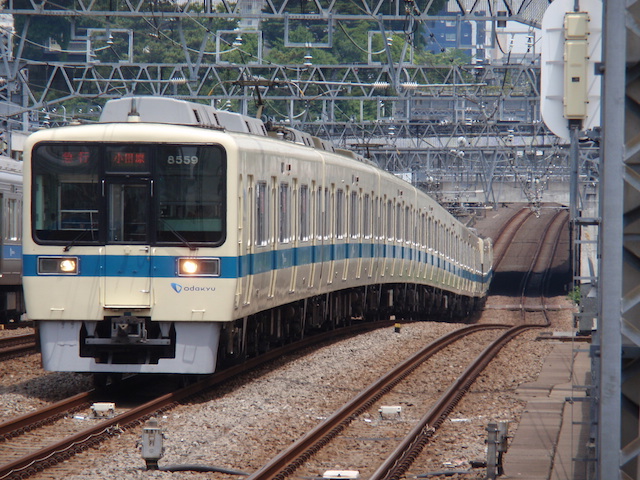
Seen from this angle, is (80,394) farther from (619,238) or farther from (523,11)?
(523,11)

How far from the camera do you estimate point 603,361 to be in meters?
5.19

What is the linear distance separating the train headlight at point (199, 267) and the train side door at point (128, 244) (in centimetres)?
31

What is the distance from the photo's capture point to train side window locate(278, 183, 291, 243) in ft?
44.6

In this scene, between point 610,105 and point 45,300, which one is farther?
point 45,300

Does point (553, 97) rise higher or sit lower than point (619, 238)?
higher

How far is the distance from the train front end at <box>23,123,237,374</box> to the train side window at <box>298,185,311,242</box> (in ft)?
11.9

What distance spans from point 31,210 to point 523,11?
11.0 metres

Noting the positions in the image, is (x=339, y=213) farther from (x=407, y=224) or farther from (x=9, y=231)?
(x=407, y=224)

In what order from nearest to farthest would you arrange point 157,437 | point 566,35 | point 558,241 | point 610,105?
point 610,105 → point 566,35 → point 157,437 → point 558,241

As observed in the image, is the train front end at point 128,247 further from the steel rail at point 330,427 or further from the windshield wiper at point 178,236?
the steel rail at point 330,427

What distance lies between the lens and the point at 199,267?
11117 mm

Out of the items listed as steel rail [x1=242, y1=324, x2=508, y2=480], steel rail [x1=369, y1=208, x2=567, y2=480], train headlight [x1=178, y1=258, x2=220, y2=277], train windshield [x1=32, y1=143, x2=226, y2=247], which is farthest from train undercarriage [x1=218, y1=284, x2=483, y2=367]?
steel rail [x1=369, y1=208, x2=567, y2=480]

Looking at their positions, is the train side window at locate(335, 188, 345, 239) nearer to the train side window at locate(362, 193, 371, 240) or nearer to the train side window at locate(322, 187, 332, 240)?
the train side window at locate(322, 187, 332, 240)

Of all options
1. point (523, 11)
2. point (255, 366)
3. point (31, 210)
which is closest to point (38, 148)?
point (31, 210)
